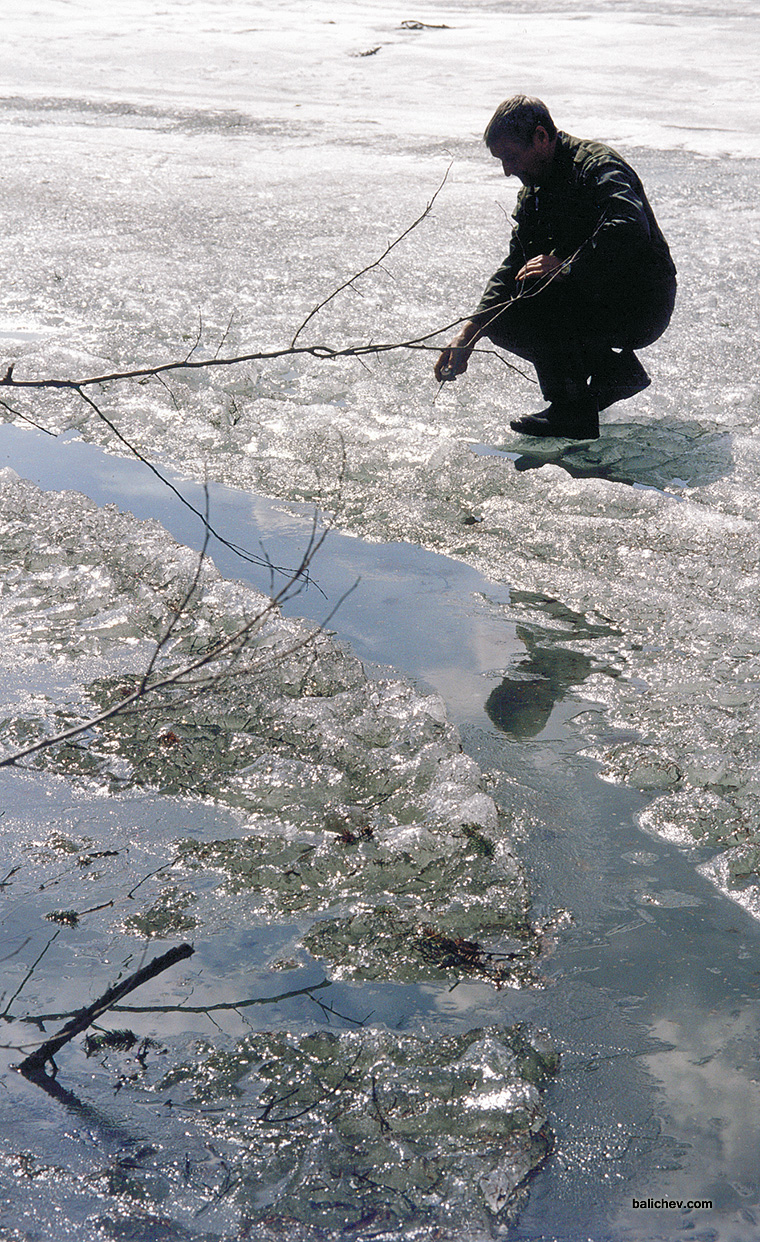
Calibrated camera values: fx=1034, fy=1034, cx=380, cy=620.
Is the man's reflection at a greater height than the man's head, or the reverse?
the man's head

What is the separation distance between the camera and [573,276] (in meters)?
4.05

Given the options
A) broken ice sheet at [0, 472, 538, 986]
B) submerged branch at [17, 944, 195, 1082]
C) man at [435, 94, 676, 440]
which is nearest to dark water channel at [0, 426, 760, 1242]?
broken ice sheet at [0, 472, 538, 986]

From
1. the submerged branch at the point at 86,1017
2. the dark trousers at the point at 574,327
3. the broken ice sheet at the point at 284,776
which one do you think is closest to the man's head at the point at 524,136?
the dark trousers at the point at 574,327

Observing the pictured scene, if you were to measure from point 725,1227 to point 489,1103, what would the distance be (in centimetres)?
39

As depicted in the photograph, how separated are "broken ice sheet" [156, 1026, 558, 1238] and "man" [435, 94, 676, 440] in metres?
2.64

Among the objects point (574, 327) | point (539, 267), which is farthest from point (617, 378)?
point (539, 267)

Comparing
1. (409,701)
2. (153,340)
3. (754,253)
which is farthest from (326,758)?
(754,253)

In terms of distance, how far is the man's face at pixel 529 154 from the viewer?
12.8 feet

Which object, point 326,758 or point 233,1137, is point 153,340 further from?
point 233,1137

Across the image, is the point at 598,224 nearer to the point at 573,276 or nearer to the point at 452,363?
the point at 573,276

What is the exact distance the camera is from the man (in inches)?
154

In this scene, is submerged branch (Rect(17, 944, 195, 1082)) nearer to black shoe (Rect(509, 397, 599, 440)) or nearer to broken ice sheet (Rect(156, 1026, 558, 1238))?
broken ice sheet (Rect(156, 1026, 558, 1238))

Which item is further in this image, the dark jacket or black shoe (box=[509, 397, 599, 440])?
black shoe (box=[509, 397, 599, 440])

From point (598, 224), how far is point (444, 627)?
186 cm
